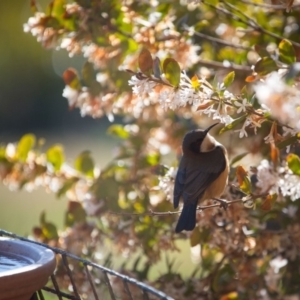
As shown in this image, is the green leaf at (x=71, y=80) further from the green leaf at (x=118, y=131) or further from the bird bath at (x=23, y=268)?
the bird bath at (x=23, y=268)

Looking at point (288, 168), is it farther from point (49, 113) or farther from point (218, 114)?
point (49, 113)

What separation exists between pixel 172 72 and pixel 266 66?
0.82 feet

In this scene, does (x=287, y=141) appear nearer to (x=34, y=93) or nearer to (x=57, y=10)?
(x=57, y=10)

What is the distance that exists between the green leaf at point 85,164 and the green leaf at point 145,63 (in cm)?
113

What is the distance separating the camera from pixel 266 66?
73.5 inches

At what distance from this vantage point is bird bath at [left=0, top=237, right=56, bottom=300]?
149cm

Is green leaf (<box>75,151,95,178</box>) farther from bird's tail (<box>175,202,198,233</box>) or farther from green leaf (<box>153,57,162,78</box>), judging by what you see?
green leaf (<box>153,57,162,78</box>)

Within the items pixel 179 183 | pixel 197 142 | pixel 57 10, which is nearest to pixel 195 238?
pixel 179 183

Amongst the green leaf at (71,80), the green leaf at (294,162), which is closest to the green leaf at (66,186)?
the green leaf at (71,80)

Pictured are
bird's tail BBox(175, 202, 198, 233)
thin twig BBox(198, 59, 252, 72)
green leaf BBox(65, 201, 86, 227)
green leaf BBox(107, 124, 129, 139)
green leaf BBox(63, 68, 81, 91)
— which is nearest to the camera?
bird's tail BBox(175, 202, 198, 233)

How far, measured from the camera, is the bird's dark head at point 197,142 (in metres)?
2.89

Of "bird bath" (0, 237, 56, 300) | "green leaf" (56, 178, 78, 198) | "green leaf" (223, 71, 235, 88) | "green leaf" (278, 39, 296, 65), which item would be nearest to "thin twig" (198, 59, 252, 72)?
"green leaf" (56, 178, 78, 198)

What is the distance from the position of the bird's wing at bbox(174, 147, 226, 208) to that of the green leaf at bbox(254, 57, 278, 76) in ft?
2.25

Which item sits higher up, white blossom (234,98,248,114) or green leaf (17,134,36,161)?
white blossom (234,98,248,114)
